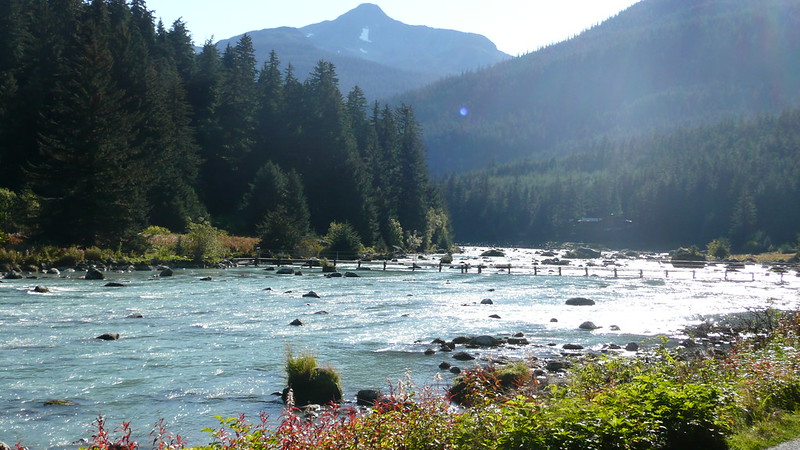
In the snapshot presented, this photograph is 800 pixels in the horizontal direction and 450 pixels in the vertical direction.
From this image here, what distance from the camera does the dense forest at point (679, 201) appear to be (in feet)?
427

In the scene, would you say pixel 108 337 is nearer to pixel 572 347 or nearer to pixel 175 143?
pixel 572 347

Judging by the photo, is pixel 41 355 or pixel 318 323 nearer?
pixel 41 355

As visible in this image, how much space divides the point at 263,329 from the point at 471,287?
891 inches

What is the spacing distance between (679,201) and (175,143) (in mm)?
126500

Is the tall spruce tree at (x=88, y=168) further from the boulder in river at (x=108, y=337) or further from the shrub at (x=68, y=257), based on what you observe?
the boulder in river at (x=108, y=337)

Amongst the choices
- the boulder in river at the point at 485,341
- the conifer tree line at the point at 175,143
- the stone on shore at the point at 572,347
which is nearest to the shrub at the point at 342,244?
the conifer tree line at the point at 175,143

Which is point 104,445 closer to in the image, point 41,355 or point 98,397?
point 98,397

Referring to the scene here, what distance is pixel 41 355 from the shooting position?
56.6 ft

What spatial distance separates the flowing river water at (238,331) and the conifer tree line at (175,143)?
1068 cm

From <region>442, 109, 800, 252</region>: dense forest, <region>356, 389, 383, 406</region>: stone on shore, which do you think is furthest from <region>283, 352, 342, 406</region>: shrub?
<region>442, 109, 800, 252</region>: dense forest

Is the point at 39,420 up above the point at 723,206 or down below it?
below

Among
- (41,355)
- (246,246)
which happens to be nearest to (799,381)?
(41,355)

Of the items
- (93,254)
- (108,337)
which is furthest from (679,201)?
(108,337)

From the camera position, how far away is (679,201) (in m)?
156
